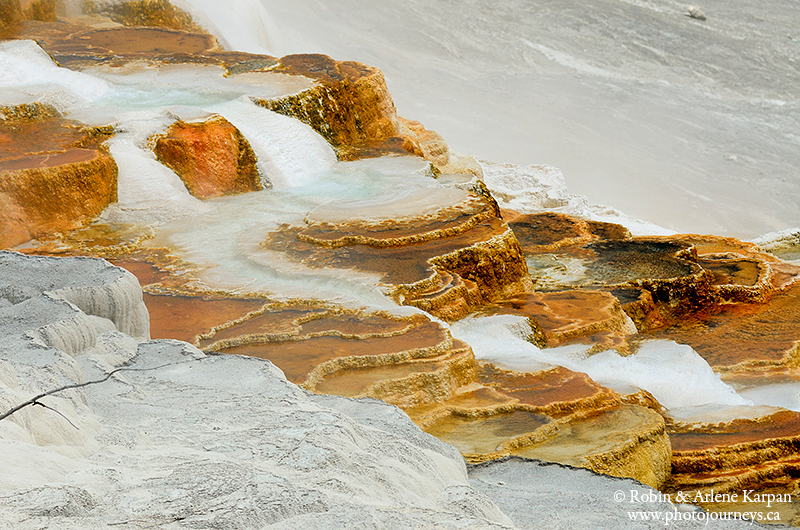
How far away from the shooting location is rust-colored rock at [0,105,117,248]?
5.14 meters

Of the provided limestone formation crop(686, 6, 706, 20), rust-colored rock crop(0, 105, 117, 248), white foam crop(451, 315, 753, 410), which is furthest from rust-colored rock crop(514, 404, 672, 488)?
limestone formation crop(686, 6, 706, 20)

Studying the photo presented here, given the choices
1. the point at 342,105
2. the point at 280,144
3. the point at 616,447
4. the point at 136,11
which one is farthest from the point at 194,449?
the point at 136,11

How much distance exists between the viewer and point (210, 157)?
620 cm

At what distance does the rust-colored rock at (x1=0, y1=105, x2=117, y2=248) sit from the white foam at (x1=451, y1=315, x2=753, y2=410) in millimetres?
2807

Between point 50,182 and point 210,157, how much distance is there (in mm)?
1297

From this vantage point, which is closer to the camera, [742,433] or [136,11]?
[742,433]

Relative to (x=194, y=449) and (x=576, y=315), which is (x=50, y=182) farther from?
(x=194, y=449)

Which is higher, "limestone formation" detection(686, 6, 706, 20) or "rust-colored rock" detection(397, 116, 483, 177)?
"limestone formation" detection(686, 6, 706, 20)

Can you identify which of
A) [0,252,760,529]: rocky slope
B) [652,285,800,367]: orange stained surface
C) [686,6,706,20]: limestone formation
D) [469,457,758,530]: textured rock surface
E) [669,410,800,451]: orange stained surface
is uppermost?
[686,6,706,20]: limestone formation

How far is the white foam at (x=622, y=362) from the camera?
421cm

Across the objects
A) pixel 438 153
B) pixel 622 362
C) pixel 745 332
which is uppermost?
pixel 438 153

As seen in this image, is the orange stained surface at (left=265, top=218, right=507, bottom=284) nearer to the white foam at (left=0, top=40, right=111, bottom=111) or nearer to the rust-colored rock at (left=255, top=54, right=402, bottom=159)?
the rust-colored rock at (left=255, top=54, right=402, bottom=159)

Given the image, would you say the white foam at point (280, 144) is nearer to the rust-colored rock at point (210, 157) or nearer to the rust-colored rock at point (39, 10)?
the rust-colored rock at point (210, 157)

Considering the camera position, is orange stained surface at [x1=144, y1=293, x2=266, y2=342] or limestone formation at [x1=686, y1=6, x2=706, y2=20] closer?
orange stained surface at [x1=144, y1=293, x2=266, y2=342]
